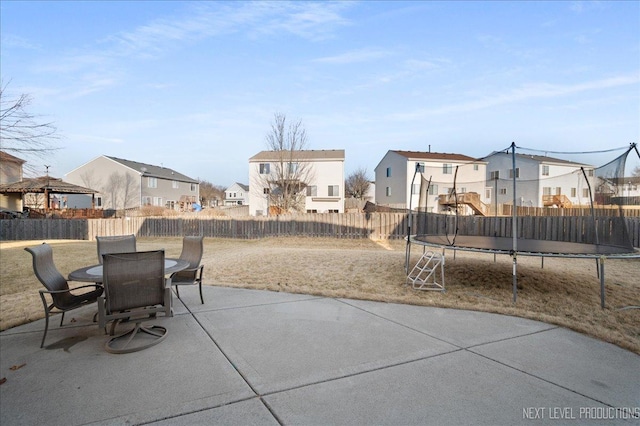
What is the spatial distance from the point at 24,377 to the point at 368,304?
4122 millimetres

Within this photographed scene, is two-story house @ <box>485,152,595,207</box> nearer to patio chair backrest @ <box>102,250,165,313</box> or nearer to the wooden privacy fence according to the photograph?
the wooden privacy fence

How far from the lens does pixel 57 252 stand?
43.1 ft

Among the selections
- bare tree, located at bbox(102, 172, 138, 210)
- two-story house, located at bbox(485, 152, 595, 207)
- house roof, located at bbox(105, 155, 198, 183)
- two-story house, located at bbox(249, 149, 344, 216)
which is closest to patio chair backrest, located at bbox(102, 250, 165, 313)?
two-story house, located at bbox(485, 152, 595, 207)

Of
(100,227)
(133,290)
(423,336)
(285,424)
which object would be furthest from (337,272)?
(100,227)

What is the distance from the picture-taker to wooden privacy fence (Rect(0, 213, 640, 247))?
13914 mm

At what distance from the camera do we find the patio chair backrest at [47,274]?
385 cm

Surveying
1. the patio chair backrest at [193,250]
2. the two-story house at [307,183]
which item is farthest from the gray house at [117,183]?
the patio chair backrest at [193,250]

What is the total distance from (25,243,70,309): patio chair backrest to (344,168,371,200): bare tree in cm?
5196

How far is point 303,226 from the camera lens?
17859 millimetres

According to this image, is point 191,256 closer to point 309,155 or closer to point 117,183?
point 309,155

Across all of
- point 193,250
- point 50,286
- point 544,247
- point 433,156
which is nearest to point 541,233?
point 544,247

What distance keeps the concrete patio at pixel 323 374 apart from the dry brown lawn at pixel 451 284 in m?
0.72

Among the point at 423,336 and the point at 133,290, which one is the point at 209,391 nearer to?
the point at 133,290

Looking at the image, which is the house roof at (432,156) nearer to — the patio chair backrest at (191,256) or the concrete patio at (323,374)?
the patio chair backrest at (191,256)
